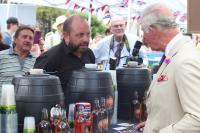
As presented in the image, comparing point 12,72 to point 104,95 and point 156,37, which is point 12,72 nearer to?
point 104,95

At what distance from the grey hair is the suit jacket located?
0.31 ft

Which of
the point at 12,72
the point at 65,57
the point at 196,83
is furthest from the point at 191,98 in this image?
the point at 12,72

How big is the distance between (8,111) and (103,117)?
0.60m

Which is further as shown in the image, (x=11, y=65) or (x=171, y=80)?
(x=11, y=65)

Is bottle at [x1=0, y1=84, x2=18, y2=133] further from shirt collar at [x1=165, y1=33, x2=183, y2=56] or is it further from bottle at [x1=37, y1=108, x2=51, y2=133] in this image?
shirt collar at [x1=165, y1=33, x2=183, y2=56]

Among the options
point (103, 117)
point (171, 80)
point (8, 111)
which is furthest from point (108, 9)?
point (8, 111)

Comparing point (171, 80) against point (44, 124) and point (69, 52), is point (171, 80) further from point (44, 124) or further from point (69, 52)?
point (69, 52)

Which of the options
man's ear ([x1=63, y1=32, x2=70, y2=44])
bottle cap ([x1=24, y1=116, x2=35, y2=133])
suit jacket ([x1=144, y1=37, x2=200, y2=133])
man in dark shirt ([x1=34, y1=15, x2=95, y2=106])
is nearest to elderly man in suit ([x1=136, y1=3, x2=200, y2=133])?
suit jacket ([x1=144, y1=37, x2=200, y2=133])

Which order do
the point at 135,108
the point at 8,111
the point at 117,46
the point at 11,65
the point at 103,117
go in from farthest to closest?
the point at 117,46 < the point at 11,65 < the point at 135,108 < the point at 103,117 < the point at 8,111

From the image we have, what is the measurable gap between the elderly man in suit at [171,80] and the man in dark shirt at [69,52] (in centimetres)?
81

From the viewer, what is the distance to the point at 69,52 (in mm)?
2871

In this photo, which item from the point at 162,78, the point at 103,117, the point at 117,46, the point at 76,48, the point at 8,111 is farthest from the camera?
the point at 117,46

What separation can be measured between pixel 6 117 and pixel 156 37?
79 centimetres

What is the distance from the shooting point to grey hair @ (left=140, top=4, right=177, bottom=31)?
1.97 meters
